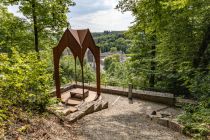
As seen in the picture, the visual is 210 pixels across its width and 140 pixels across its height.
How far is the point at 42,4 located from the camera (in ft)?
39.5

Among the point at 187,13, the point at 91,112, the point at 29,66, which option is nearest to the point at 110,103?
the point at 91,112

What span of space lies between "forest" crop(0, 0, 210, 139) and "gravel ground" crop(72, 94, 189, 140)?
2.96 ft

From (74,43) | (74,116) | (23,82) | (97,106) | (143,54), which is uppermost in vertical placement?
(74,43)

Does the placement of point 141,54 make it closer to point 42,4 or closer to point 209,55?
point 209,55

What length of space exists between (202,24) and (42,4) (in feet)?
25.4

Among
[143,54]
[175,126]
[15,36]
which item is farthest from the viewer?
[143,54]

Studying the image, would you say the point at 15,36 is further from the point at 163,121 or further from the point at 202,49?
the point at 202,49

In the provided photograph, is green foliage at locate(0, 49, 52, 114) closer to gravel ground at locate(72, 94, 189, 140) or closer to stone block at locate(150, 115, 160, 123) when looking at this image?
gravel ground at locate(72, 94, 189, 140)

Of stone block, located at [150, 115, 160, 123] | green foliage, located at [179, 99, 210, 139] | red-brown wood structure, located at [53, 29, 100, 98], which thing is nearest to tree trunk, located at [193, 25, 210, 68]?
green foliage, located at [179, 99, 210, 139]

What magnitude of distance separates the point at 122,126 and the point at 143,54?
8.21 metres

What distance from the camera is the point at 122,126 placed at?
786 cm

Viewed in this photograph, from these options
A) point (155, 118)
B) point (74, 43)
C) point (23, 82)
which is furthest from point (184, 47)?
point (23, 82)

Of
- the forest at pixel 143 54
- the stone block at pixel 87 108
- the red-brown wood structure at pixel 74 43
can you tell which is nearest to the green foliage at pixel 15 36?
the forest at pixel 143 54

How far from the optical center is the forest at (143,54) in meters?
5.74
